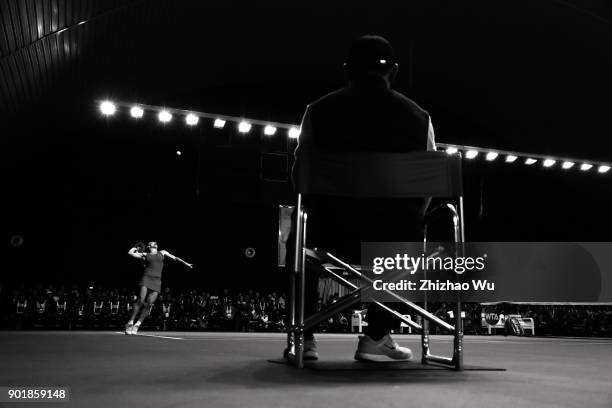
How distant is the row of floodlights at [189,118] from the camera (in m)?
9.09

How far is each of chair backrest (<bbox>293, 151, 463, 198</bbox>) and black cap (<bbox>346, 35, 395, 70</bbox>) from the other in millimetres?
475

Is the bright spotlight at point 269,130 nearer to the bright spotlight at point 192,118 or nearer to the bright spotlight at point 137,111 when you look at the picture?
the bright spotlight at point 192,118

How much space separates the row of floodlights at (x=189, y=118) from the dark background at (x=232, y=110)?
253 mm

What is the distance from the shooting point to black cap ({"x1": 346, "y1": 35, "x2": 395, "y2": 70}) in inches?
80.8

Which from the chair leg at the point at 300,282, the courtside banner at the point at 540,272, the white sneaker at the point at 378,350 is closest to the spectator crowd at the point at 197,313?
the courtside banner at the point at 540,272

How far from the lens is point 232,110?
12.4 metres

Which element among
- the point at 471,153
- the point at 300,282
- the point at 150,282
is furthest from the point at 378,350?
the point at 471,153

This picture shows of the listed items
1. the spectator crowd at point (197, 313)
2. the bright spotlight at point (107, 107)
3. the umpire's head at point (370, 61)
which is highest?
the bright spotlight at point (107, 107)

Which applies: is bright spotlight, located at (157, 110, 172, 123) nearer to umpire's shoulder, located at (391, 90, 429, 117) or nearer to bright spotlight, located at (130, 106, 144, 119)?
bright spotlight, located at (130, 106, 144, 119)

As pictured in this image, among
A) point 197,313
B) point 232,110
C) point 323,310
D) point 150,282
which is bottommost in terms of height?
point 197,313

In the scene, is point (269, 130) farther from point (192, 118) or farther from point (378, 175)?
point (378, 175)

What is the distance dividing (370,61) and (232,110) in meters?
10.6

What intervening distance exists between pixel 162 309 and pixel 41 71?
255 inches

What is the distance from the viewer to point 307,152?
1.76m
